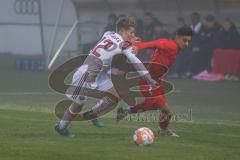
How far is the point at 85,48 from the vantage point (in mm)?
30312

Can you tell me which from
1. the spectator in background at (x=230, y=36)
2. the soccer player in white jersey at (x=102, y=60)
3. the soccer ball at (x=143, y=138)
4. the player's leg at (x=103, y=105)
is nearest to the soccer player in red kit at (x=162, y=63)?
the soccer player in white jersey at (x=102, y=60)

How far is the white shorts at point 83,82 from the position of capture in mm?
12516

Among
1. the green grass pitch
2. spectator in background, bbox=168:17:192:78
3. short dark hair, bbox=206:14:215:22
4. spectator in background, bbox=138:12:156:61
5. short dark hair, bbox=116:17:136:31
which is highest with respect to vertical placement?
short dark hair, bbox=116:17:136:31

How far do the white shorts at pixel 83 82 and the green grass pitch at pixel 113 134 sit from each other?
57cm

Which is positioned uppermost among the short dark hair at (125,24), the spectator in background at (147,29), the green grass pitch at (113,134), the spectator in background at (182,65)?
the short dark hair at (125,24)

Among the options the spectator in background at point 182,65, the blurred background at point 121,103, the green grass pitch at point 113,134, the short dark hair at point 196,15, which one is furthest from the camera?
the spectator in background at point 182,65

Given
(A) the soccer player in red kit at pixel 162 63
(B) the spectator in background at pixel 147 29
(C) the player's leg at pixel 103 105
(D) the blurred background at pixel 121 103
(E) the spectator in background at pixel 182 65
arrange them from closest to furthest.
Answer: (D) the blurred background at pixel 121 103 → (A) the soccer player in red kit at pixel 162 63 → (C) the player's leg at pixel 103 105 → (E) the spectator in background at pixel 182 65 → (B) the spectator in background at pixel 147 29

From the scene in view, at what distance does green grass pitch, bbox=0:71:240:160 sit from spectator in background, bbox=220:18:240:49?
6222mm

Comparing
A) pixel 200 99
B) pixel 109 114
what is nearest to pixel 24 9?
pixel 200 99

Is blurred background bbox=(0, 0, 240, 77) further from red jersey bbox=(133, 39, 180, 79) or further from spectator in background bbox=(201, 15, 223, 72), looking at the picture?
red jersey bbox=(133, 39, 180, 79)

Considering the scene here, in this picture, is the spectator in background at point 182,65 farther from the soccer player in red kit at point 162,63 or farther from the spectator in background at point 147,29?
the soccer player in red kit at point 162,63

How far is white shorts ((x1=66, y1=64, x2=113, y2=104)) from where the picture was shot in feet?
41.1

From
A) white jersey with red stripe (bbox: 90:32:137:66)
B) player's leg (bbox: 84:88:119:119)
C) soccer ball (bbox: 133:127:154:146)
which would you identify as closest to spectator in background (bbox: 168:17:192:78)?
player's leg (bbox: 84:88:119:119)

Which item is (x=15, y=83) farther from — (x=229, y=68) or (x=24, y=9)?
(x=24, y=9)
